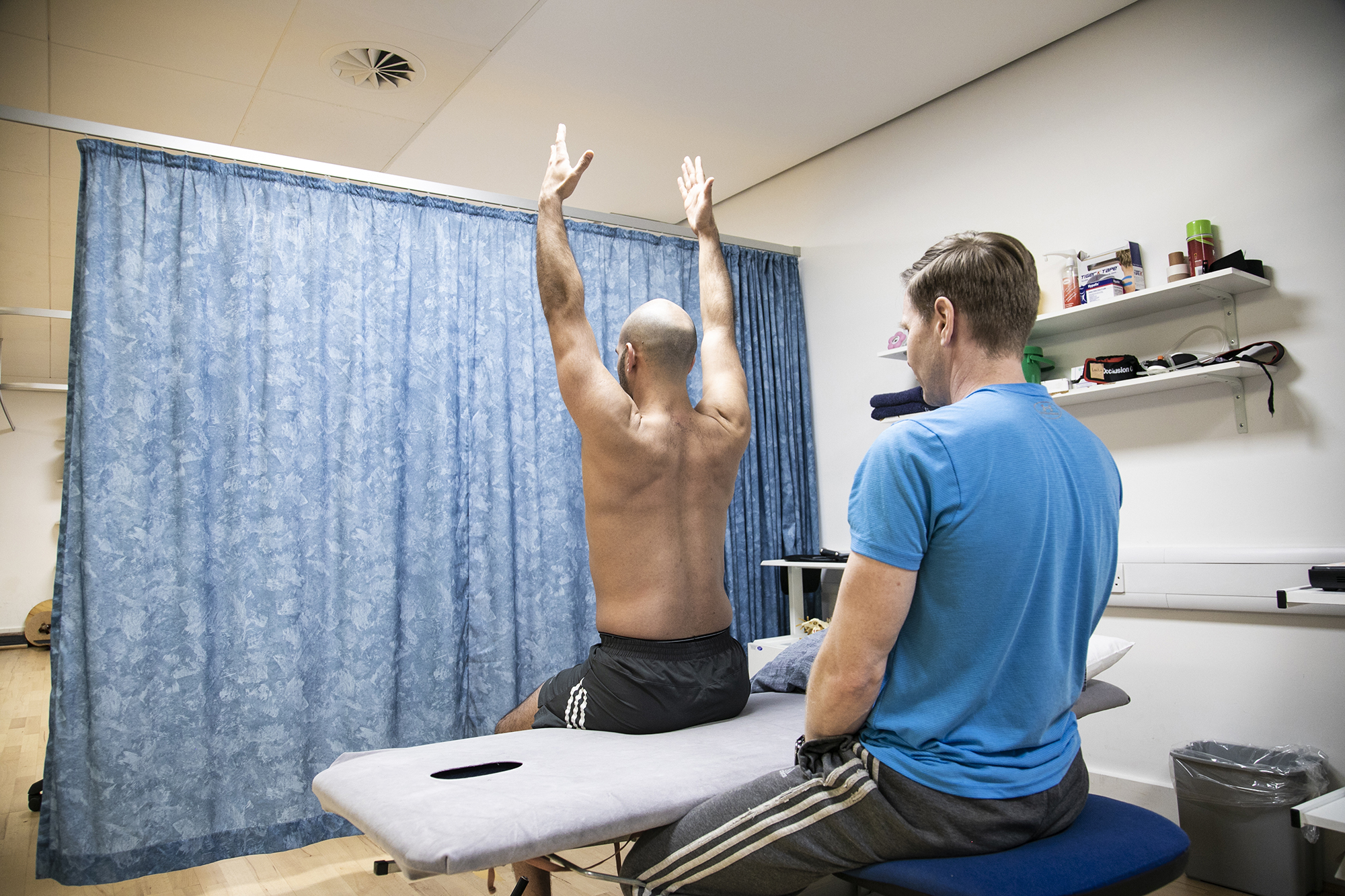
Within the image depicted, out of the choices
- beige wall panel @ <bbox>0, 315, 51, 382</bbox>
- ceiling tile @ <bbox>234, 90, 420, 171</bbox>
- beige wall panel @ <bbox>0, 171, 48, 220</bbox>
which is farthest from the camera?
beige wall panel @ <bbox>0, 315, 51, 382</bbox>

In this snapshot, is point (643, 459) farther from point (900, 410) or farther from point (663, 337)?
point (900, 410)

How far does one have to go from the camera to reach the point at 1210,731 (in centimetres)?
242

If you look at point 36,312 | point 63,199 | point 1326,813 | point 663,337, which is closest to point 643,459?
point 663,337

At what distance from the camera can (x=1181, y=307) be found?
2.55 metres

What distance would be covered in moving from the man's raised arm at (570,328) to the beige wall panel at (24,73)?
2338 mm

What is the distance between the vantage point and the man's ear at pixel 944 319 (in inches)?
43.0

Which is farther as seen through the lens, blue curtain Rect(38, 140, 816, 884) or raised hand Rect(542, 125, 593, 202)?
blue curtain Rect(38, 140, 816, 884)

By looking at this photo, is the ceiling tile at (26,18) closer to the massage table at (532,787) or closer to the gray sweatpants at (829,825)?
the massage table at (532,787)

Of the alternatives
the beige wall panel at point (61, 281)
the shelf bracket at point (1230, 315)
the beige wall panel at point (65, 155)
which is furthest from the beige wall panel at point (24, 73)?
the shelf bracket at point (1230, 315)

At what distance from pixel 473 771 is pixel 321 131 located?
3.03 meters

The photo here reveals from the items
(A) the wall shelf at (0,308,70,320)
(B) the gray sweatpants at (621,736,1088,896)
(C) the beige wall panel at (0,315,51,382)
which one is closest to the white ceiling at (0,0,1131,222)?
(A) the wall shelf at (0,308,70,320)

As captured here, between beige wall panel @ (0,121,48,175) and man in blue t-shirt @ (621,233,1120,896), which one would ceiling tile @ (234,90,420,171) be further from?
man in blue t-shirt @ (621,233,1120,896)

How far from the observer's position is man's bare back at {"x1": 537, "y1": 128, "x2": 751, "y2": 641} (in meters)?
1.58

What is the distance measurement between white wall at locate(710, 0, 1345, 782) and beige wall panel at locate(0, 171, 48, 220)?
419 cm
